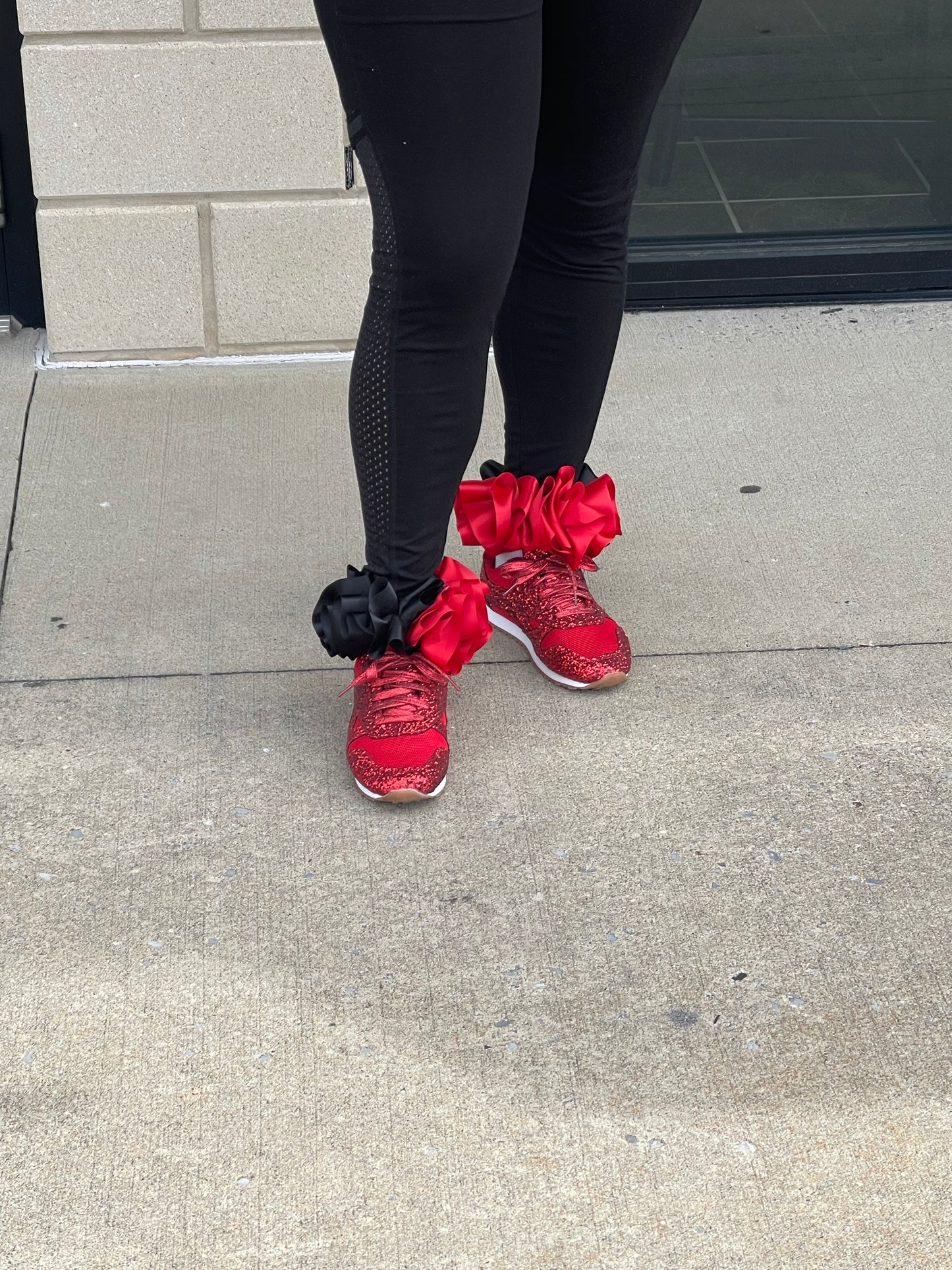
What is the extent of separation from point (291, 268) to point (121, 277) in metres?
0.37

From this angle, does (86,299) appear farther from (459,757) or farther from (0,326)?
(459,757)

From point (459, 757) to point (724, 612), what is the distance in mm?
595

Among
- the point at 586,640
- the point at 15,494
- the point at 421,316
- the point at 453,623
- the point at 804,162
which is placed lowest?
the point at 15,494

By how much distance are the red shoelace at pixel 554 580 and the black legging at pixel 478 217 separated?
169 millimetres

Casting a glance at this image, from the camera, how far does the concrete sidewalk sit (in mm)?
1367

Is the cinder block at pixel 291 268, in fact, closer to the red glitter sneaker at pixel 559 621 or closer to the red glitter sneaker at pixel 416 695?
the red glitter sneaker at pixel 559 621

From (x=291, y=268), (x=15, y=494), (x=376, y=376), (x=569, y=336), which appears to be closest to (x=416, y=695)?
(x=376, y=376)

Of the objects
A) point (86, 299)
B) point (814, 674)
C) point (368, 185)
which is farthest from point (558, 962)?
point (86, 299)

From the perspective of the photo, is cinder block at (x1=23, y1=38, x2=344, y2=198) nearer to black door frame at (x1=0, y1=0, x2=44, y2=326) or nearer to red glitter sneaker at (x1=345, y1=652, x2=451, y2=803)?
black door frame at (x1=0, y1=0, x2=44, y2=326)

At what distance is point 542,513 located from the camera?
6.95 ft

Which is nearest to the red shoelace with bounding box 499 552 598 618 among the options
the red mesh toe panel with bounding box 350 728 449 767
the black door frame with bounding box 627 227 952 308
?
the red mesh toe panel with bounding box 350 728 449 767

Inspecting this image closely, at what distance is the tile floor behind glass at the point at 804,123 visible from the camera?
3.33m

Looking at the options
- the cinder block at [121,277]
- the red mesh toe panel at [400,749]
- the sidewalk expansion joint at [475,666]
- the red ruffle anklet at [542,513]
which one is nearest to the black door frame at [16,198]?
the cinder block at [121,277]

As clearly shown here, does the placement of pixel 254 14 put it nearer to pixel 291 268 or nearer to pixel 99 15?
pixel 99 15
